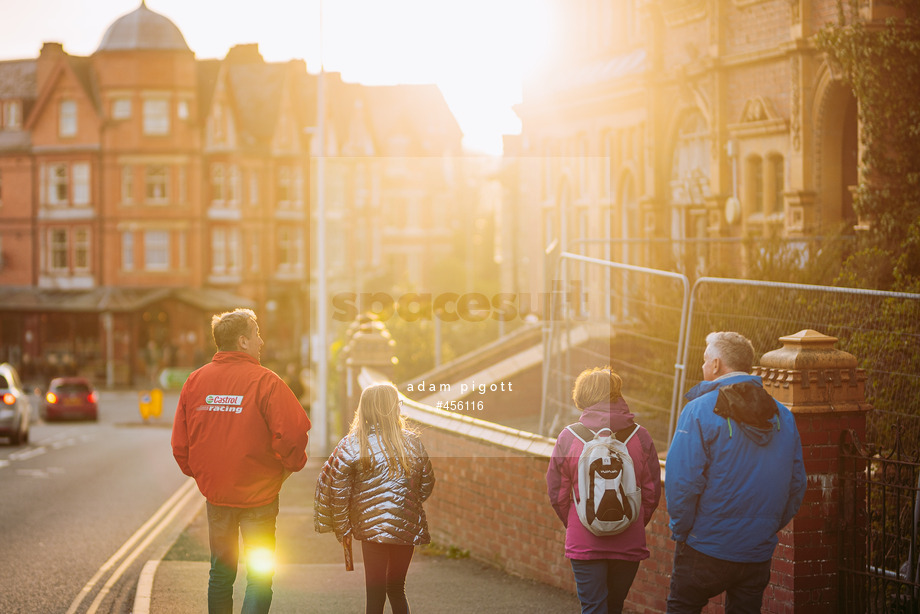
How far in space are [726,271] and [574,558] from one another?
25.1ft

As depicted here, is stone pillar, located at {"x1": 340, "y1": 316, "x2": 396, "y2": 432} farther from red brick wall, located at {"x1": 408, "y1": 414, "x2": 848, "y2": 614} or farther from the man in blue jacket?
the man in blue jacket

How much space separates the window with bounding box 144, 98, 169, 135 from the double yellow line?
37.2 m

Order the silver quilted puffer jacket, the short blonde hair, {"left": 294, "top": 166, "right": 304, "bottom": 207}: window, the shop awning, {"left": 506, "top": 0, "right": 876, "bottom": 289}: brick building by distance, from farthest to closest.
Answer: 1. {"left": 294, "top": 166, "right": 304, "bottom": 207}: window
2. the shop awning
3. {"left": 506, "top": 0, "right": 876, "bottom": 289}: brick building
4. the short blonde hair
5. the silver quilted puffer jacket

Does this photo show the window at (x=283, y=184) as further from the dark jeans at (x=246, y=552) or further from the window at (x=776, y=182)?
the dark jeans at (x=246, y=552)

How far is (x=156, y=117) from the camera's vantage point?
52.8 metres

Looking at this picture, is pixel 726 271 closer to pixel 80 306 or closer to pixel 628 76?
pixel 628 76

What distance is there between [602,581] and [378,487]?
143 centimetres

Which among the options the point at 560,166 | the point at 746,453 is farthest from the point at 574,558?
the point at 560,166

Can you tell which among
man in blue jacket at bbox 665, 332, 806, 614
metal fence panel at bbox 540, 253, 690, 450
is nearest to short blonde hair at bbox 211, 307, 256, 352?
man in blue jacket at bbox 665, 332, 806, 614

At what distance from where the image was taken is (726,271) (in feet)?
42.8

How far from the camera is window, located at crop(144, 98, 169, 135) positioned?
52.7m

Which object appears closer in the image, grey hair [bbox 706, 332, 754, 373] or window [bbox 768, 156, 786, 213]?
grey hair [bbox 706, 332, 754, 373]

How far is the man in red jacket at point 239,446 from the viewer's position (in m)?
6.65

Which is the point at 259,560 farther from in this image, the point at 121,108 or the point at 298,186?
the point at 298,186
